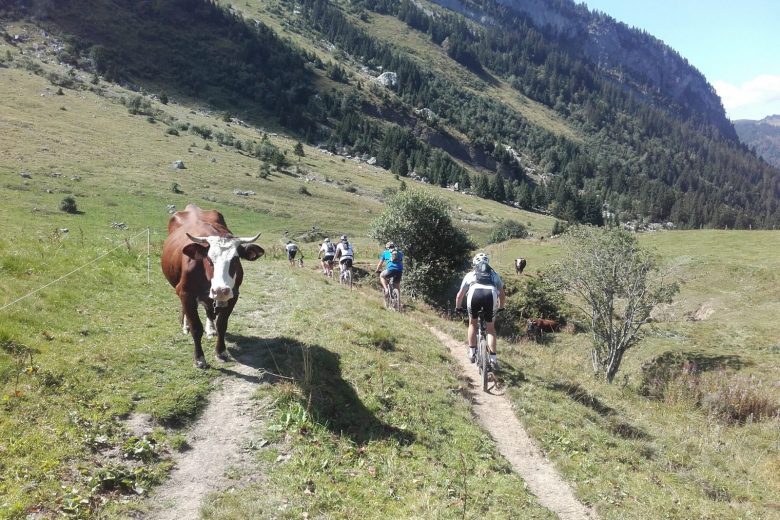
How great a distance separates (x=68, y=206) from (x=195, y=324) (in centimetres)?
3956

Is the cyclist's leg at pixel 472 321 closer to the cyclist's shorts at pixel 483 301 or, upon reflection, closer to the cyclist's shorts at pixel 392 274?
the cyclist's shorts at pixel 483 301

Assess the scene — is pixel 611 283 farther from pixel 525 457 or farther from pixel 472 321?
pixel 525 457

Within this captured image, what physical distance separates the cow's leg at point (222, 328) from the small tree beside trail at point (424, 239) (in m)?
22.4

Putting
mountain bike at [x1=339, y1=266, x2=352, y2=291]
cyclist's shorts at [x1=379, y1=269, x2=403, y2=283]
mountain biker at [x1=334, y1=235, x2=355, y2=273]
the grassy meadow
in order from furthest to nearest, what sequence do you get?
1. mountain bike at [x1=339, y1=266, x2=352, y2=291]
2. mountain biker at [x1=334, y1=235, x2=355, y2=273]
3. cyclist's shorts at [x1=379, y1=269, x2=403, y2=283]
4. the grassy meadow

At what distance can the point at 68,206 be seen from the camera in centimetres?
4122

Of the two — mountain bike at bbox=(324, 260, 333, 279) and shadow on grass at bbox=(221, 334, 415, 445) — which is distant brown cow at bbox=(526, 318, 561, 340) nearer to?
mountain bike at bbox=(324, 260, 333, 279)

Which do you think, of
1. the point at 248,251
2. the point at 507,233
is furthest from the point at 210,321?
the point at 507,233

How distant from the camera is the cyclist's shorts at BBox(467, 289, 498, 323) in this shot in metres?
11.7

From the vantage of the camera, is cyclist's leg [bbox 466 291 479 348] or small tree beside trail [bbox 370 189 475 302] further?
small tree beside trail [bbox 370 189 475 302]

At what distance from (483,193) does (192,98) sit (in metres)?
93.3

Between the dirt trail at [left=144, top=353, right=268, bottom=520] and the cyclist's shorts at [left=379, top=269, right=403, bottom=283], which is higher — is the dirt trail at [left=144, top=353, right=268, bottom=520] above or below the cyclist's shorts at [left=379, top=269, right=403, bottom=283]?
below

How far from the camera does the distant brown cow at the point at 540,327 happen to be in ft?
96.1

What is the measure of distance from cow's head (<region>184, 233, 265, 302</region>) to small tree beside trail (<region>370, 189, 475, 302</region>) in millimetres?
22890

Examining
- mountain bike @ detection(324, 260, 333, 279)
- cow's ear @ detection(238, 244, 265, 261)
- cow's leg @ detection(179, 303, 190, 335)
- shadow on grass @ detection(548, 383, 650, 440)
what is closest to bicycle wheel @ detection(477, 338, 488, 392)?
shadow on grass @ detection(548, 383, 650, 440)
